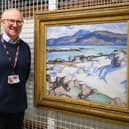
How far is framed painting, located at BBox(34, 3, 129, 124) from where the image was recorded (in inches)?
71.4

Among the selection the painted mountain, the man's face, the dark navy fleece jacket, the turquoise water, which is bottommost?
the dark navy fleece jacket

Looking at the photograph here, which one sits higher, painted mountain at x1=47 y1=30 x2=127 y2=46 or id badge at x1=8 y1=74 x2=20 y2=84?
painted mountain at x1=47 y1=30 x2=127 y2=46

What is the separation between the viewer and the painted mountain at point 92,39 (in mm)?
1812

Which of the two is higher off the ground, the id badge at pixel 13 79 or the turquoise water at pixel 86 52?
the turquoise water at pixel 86 52

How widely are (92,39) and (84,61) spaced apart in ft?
0.53

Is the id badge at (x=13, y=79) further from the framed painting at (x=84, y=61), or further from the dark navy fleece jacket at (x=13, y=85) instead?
the framed painting at (x=84, y=61)

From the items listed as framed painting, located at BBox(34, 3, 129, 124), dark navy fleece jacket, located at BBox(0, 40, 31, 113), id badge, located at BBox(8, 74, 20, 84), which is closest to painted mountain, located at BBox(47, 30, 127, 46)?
framed painting, located at BBox(34, 3, 129, 124)

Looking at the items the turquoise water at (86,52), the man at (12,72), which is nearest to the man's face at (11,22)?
the man at (12,72)

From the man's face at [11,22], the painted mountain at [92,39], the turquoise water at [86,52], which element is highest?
the man's face at [11,22]

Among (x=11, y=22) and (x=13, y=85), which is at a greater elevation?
(x=11, y=22)

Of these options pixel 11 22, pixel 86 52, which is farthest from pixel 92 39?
pixel 11 22

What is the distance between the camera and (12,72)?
209 cm

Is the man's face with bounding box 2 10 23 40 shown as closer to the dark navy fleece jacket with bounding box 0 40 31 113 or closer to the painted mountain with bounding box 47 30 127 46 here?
the dark navy fleece jacket with bounding box 0 40 31 113

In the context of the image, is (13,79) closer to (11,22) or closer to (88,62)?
(11,22)
